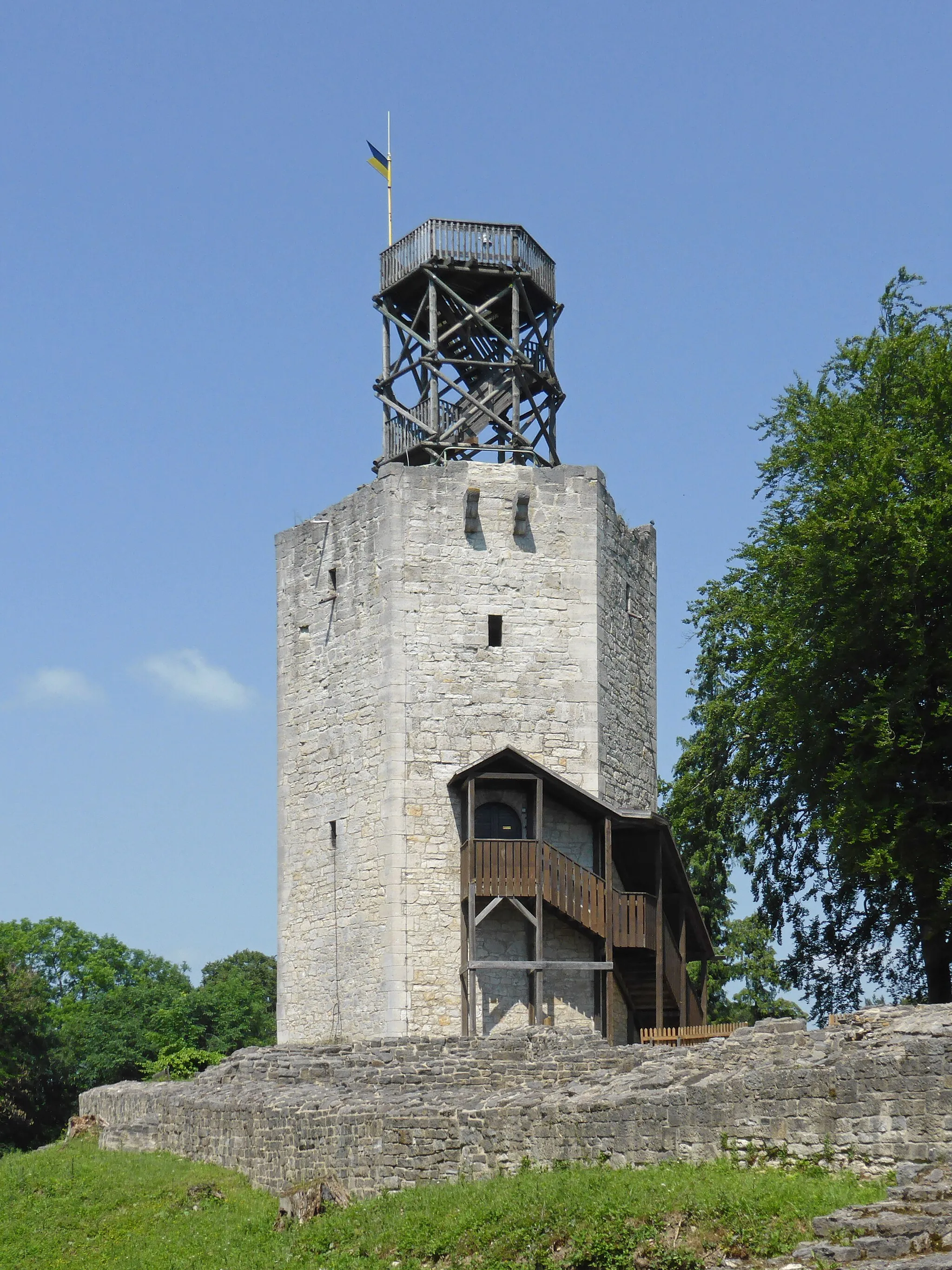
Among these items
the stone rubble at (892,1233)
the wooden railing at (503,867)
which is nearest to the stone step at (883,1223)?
the stone rubble at (892,1233)

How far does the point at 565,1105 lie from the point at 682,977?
1042 centimetres

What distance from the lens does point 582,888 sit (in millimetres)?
24656

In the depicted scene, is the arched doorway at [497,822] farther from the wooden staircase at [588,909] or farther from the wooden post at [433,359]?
the wooden post at [433,359]

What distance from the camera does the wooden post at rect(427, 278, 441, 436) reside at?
28.4m

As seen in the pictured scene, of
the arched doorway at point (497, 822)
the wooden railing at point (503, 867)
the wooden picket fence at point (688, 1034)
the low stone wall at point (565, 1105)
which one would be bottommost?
the low stone wall at point (565, 1105)

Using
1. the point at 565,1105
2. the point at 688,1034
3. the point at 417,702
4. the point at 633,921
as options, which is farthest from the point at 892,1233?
the point at 417,702

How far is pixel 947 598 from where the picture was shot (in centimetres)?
2366

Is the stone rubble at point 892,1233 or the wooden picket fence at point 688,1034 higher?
the wooden picket fence at point 688,1034

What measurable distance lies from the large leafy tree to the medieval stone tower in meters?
2.56

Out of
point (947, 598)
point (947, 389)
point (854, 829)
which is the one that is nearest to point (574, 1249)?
point (854, 829)

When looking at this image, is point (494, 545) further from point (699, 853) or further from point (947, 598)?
point (699, 853)

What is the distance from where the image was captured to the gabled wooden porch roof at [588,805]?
24.5 meters

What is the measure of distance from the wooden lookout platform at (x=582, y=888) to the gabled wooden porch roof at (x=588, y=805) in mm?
21

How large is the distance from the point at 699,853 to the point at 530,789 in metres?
8.75
